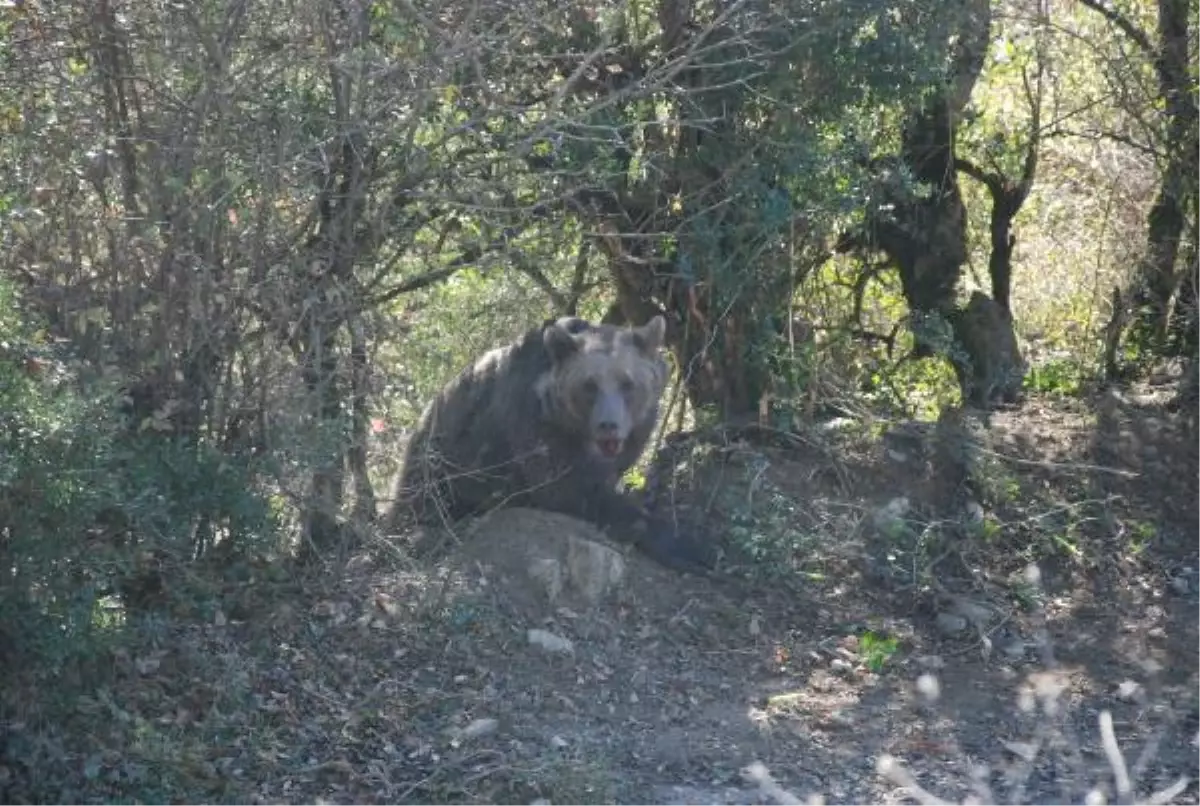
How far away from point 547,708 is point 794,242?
333 centimetres

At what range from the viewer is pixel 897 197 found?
10078 mm

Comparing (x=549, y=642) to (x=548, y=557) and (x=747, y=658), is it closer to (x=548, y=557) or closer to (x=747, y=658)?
(x=548, y=557)

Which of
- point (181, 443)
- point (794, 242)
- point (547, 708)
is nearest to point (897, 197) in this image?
point (794, 242)

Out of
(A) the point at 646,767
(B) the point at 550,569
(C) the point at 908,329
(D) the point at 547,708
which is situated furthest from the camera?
(C) the point at 908,329

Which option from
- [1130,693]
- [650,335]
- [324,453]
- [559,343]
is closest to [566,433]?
[559,343]

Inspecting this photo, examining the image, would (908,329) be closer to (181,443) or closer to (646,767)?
(646,767)

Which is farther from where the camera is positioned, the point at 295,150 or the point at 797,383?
the point at 797,383

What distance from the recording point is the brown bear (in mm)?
8844

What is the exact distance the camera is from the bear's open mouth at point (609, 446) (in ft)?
28.8

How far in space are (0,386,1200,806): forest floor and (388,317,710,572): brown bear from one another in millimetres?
352

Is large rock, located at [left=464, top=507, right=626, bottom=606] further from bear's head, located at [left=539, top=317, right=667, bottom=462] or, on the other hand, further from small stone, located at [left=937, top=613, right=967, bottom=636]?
small stone, located at [left=937, top=613, right=967, bottom=636]

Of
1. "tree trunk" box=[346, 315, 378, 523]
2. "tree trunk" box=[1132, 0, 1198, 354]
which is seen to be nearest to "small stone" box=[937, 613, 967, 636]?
"tree trunk" box=[346, 315, 378, 523]

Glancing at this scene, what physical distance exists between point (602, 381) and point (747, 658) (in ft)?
5.35

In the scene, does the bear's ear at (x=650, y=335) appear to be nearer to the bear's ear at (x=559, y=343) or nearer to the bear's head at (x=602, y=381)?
the bear's head at (x=602, y=381)
